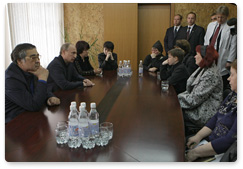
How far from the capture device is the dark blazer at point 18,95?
1.62 metres

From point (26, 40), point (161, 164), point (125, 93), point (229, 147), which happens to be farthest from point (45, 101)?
point (26, 40)

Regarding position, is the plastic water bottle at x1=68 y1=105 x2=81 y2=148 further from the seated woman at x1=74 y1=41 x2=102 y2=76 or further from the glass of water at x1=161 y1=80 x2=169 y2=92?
the seated woman at x1=74 y1=41 x2=102 y2=76

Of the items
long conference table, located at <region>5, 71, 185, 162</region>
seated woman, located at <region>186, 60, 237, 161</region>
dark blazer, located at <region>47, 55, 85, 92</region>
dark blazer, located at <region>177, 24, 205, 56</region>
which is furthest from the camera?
dark blazer, located at <region>177, 24, 205, 56</region>

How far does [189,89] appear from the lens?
2.35 meters

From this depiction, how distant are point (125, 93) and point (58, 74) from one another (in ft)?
2.52

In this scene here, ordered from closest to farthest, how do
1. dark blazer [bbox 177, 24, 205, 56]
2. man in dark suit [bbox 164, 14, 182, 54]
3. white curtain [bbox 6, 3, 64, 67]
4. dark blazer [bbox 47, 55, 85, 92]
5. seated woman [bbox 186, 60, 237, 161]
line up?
seated woman [bbox 186, 60, 237, 161], dark blazer [bbox 47, 55, 85, 92], white curtain [bbox 6, 3, 64, 67], dark blazer [bbox 177, 24, 205, 56], man in dark suit [bbox 164, 14, 182, 54]

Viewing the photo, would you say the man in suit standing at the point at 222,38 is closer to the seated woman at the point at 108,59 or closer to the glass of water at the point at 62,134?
the seated woman at the point at 108,59

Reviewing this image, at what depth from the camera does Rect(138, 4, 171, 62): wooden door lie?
542 cm

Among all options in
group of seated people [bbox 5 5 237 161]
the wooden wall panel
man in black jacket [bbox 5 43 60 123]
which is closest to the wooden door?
the wooden wall panel

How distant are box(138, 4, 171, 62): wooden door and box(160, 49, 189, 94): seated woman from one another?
2647 mm

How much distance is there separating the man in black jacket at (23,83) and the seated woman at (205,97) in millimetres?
1282

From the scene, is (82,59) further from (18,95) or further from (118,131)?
(118,131)

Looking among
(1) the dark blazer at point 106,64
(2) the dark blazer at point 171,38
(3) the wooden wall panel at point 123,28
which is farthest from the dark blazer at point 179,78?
(3) the wooden wall panel at point 123,28
